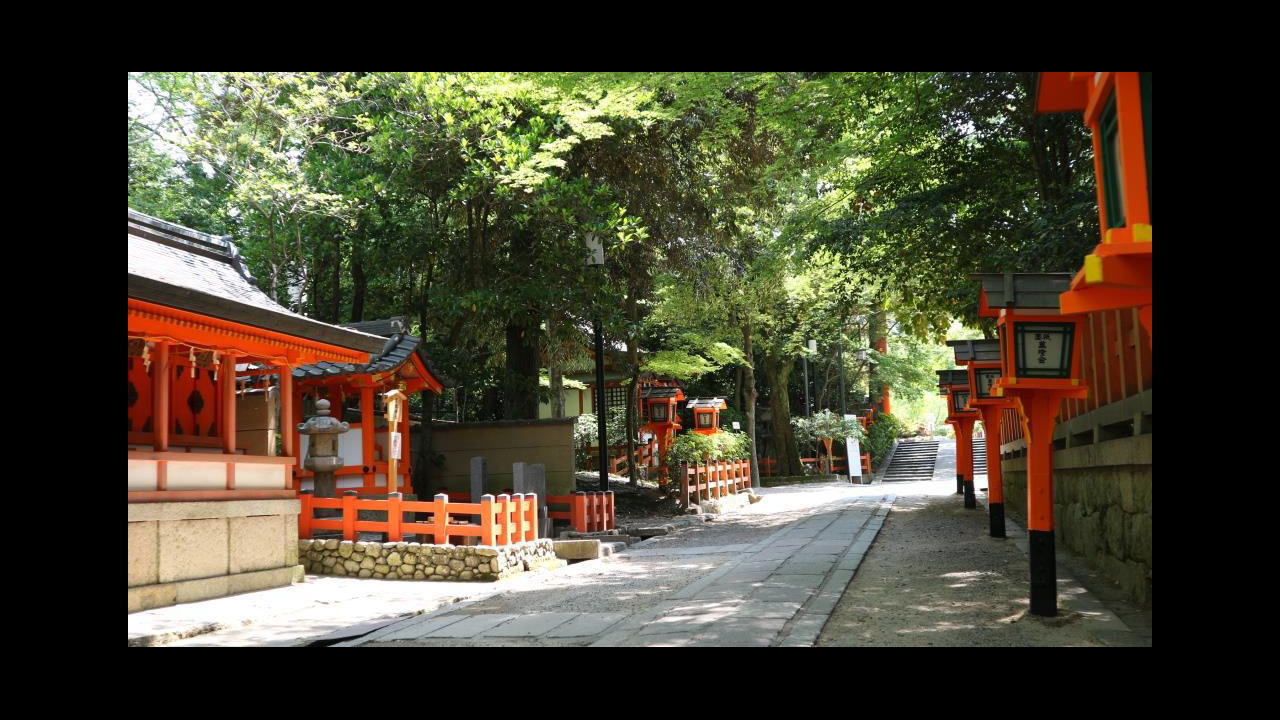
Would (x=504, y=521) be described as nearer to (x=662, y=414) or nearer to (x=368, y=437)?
(x=368, y=437)

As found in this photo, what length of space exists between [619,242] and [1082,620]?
1022 centimetres

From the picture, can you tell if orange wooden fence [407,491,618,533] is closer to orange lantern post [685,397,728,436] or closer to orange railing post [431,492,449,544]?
orange railing post [431,492,449,544]

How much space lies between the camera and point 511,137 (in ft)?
47.9

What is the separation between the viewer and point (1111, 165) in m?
5.19

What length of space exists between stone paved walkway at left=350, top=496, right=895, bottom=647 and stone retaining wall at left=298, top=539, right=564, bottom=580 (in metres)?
2.40

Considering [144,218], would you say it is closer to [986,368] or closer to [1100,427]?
[986,368]

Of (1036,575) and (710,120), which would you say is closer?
(1036,575)

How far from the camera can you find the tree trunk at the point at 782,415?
31.5 meters

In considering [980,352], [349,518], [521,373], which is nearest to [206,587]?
[349,518]

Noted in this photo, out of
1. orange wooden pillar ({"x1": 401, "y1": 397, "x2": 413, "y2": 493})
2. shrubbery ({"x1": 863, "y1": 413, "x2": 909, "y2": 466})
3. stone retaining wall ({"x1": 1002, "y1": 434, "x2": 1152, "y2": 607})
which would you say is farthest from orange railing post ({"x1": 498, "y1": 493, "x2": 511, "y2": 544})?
shrubbery ({"x1": 863, "y1": 413, "x2": 909, "y2": 466})

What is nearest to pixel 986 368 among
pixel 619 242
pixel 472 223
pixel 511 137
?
pixel 619 242

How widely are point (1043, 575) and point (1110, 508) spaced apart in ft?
6.62

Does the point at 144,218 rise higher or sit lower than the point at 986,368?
higher

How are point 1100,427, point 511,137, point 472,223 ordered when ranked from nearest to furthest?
point 1100,427 → point 511,137 → point 472,223
